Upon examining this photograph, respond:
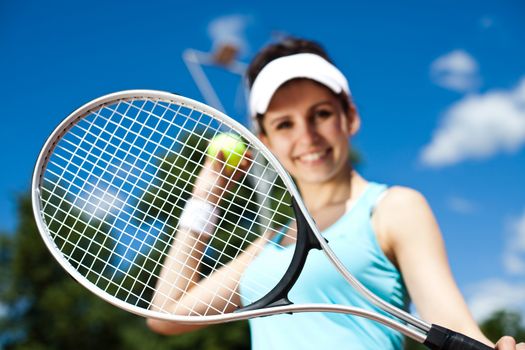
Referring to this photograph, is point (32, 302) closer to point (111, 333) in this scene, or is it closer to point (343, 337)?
point (111, 333)

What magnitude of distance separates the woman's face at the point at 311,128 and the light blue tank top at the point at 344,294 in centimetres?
18

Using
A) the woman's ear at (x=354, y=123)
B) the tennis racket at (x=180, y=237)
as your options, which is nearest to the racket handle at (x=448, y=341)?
the tennis racket at (x=180, y=237)

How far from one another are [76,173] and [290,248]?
75cm

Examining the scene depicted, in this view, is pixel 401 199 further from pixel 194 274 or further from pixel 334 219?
pixel 194 274

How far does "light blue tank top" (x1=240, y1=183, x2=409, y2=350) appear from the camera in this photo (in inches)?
62.8

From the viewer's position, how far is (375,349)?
5.15 ft

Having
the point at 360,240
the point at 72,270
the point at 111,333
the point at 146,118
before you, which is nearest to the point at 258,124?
the point at 146,118

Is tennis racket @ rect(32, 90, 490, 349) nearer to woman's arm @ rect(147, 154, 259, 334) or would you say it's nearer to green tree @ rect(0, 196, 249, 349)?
woman's arm @ rect(147, 154, 259, 334)

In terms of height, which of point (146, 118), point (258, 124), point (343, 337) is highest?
point (258, 124)

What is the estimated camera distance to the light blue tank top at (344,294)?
1595 millimetres

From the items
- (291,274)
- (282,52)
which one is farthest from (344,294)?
(282,52)

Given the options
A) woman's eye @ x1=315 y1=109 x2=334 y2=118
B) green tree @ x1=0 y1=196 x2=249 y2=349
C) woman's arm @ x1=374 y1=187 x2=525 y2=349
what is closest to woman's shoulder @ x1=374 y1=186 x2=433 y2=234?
woman's arm @ x1=374 y1=187 x2=525 y2=349

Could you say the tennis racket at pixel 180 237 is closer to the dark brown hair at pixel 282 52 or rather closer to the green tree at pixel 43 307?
the dark brown hair at pixel 282 52

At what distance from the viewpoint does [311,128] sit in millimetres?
1822
